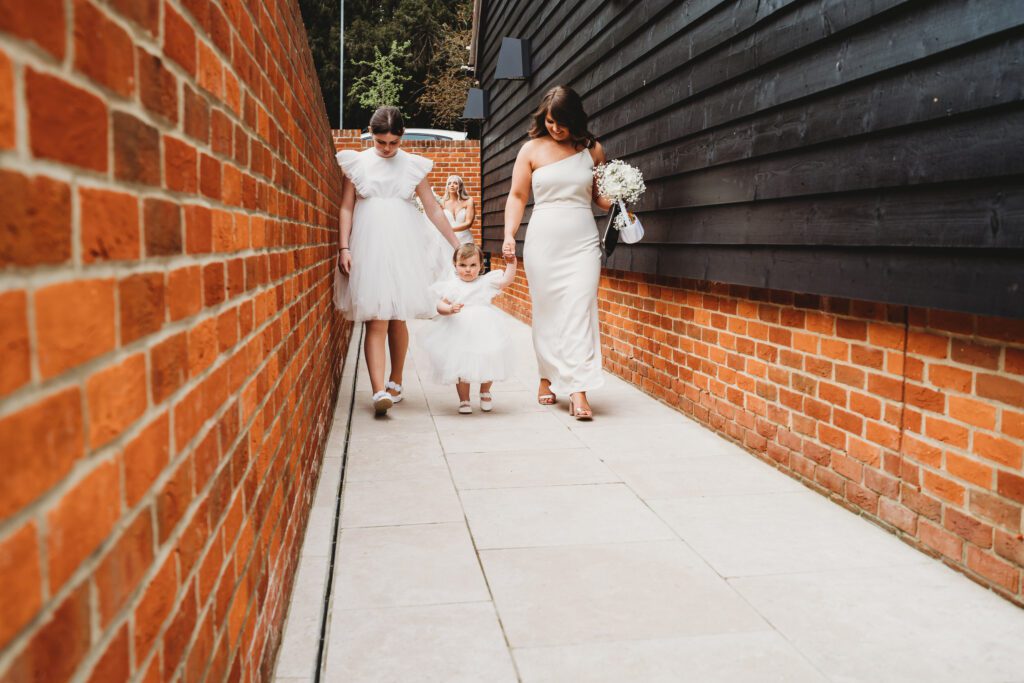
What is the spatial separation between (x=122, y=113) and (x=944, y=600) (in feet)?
8.86

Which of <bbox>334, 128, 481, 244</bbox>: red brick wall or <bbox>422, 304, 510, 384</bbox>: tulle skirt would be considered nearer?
<bbox>422, 304, 510, 384</bbox>: tulle skirt

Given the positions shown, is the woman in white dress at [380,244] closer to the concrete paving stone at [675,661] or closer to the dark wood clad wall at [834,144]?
the dark wood clad wall at [834,144]

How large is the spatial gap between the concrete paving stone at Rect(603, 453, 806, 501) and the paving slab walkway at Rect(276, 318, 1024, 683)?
16mm

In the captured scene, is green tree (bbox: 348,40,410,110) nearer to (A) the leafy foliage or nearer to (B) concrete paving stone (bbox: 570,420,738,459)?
(A) the leafy foliage

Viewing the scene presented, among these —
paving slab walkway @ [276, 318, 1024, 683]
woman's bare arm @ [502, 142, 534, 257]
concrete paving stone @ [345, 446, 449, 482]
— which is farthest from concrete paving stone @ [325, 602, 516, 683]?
woman's bare arm @ [502, 142, 534, 257]

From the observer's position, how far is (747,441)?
15.1ft

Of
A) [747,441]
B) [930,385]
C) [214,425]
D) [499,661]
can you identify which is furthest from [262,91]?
[747,441]

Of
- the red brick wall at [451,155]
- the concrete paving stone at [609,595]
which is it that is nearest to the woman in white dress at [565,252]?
the concrete paving stone at [609,595]

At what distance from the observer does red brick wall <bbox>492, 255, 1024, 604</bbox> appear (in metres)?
2.76

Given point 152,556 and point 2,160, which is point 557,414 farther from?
point 2,160

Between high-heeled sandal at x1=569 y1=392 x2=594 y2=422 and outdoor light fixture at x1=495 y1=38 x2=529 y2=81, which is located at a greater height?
outdoor light fixture at x1=495 y1=38 x2=529 y2=81

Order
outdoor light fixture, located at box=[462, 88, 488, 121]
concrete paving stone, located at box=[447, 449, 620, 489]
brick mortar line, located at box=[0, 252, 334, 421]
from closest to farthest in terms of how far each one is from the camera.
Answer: brick mortar line, located at box=[0, 252, 334, 421], concrete paving stone, located at box=[447, 449, 620, 489], outdoor light fixture, located at box=[462, 88, 488, 121]

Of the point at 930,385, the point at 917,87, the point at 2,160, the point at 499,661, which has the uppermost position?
the point at 917,87

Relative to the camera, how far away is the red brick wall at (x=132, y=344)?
2.28 feet
